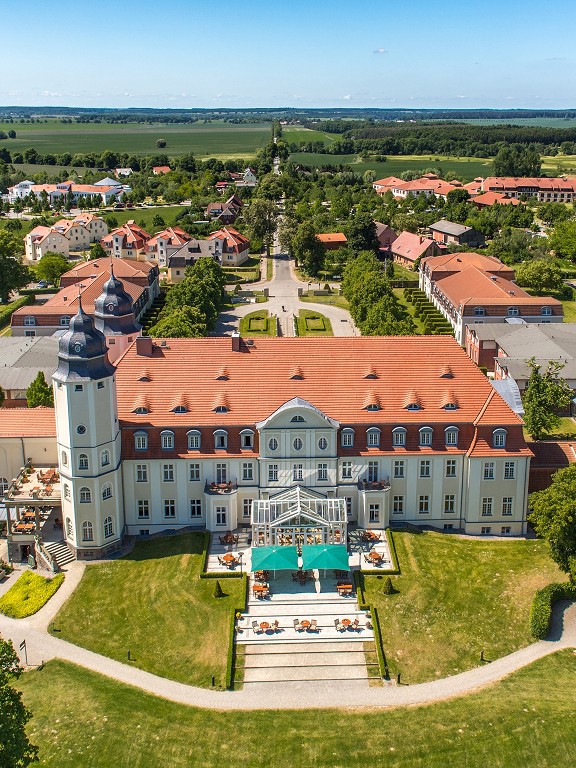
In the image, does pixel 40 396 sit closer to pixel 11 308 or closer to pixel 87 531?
pixel 87 531

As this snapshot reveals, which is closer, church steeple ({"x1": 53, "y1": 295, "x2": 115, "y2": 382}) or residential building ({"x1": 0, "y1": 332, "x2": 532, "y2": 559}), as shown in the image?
church steeple ({"x1": 53, "y1": 295, "x2": 115, "y2": 382})

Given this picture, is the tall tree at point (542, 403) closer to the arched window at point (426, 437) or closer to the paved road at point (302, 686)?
the arched window at point (426, 437)

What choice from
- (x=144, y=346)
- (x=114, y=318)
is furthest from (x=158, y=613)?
(x=114, y=318)

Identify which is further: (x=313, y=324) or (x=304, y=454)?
(x=313, y=324)

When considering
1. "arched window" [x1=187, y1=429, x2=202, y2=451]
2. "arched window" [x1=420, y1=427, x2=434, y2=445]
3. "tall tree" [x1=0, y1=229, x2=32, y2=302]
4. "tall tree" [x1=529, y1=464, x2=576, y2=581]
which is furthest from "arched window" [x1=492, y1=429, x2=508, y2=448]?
"tall tree" [x1=0, y1=229, x2=32, y2=302]

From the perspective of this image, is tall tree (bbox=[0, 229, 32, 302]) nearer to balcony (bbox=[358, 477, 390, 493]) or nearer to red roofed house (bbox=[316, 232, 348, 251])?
red roofed house (bbox=[316, 232, 348, 251])

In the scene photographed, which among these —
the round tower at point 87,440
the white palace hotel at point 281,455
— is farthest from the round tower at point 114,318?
the round tower at point 87,440
